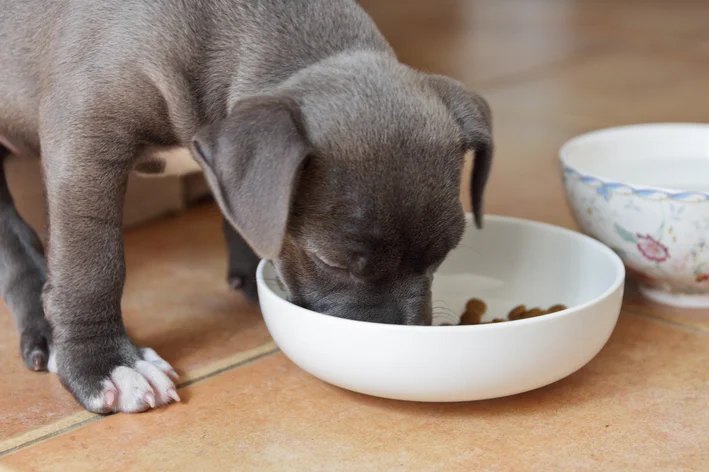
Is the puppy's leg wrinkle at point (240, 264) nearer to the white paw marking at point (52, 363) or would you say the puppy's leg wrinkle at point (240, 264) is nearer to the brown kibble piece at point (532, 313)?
the white paw marking at point (52, 363)

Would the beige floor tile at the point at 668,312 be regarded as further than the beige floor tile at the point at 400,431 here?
Yes

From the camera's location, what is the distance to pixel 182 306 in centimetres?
252

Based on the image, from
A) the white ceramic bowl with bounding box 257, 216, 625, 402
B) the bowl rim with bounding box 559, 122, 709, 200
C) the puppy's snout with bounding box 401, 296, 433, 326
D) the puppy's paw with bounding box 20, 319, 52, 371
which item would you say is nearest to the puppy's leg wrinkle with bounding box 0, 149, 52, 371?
the puppy's paw with bounding box 20, 319, 52, 371

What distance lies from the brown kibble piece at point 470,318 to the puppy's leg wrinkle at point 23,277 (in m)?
0.92

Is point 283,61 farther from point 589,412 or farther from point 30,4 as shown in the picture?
point 589,412

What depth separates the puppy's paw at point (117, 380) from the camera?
196 cm

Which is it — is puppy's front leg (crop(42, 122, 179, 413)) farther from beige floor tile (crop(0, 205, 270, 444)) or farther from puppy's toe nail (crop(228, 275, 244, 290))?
puppy's toe nail (crop(228, 275, 244, 290))

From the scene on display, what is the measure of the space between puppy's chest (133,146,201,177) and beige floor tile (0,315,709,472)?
1.61 feet

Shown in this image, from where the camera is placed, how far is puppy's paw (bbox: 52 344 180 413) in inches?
77.0

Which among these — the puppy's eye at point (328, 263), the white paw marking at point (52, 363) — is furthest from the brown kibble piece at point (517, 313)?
the white paw marking at point (52, 363)

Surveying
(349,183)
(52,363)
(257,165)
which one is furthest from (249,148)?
(52,363)

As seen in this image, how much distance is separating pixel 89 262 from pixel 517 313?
0.94 meters

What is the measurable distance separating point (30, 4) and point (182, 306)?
805 millimetres

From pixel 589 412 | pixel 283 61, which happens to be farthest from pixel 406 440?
pixel 283 61
